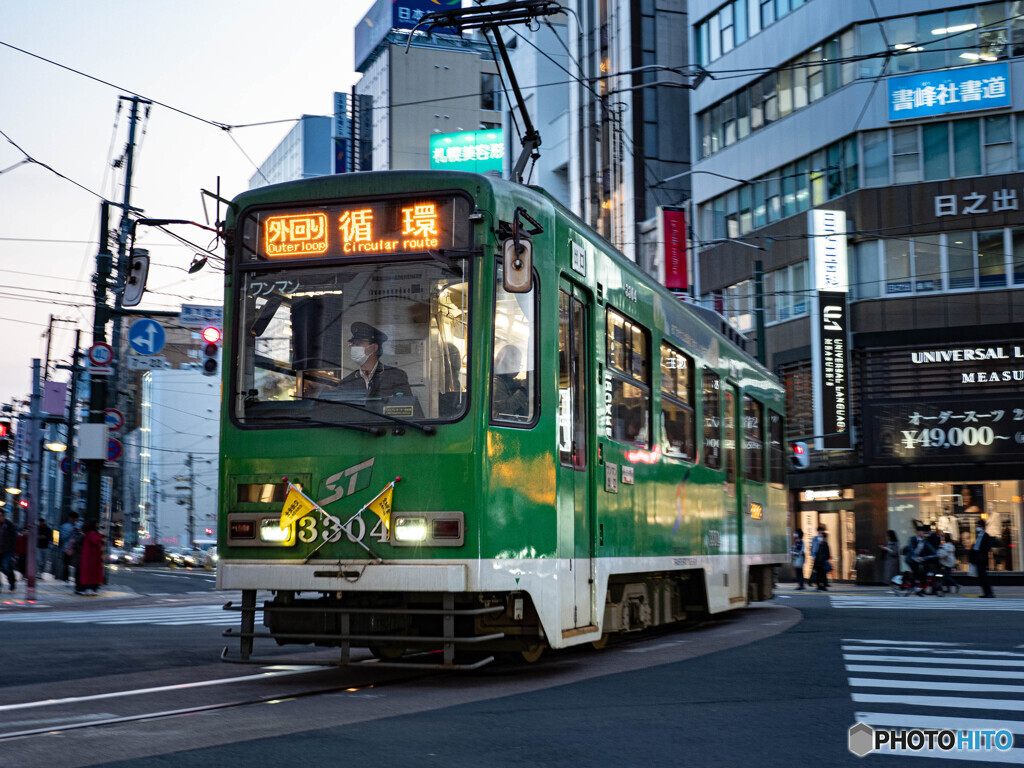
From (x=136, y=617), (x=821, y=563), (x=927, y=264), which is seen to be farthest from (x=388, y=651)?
(x=927, y=264)

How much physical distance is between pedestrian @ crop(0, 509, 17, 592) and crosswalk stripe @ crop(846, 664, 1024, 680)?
20223 mm

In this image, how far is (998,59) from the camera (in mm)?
30844

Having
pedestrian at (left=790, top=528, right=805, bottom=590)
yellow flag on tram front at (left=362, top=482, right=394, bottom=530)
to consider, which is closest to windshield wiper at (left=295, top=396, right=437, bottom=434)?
yellow flag on tram front at (left=362, top=482, right=394, bottom=530)

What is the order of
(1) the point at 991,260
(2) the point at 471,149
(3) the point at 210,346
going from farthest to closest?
(2) the point at 471,149 < (1) the point at 991,260 < (3) the point at 210,346

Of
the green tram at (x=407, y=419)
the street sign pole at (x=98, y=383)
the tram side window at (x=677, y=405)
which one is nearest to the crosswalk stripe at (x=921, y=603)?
the tram side window at (x=677, y=405)

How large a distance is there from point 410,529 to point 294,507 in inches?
35.7

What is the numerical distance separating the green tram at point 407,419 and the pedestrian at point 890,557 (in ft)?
72.5

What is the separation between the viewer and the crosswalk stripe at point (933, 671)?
31.4 feet

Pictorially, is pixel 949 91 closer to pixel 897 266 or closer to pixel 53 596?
pixel 897 266

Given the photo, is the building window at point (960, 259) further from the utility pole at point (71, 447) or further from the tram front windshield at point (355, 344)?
the tram front windshield at point (355, 344)

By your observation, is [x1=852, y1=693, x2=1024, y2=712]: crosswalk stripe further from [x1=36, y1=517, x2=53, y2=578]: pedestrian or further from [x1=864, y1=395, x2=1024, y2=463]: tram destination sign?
[x1=36, y1=517, x2=53, y2=578]: pedestrian

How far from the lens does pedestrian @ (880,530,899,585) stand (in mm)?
29734

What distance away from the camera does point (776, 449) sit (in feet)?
62.1

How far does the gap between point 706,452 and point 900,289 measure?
20.5 metres
